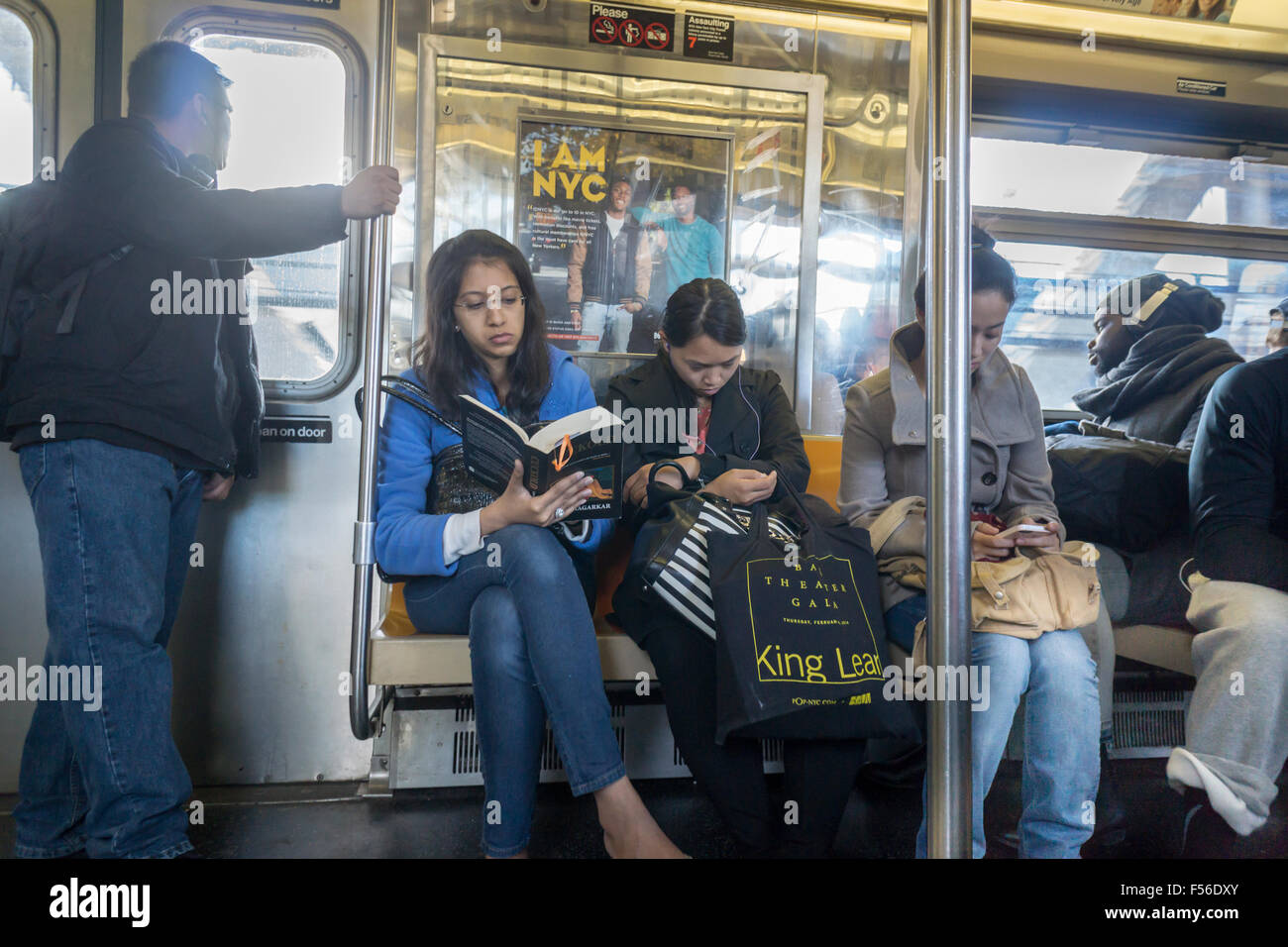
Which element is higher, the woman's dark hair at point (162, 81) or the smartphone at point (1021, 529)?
the woman's dark hair at point (162, 81)

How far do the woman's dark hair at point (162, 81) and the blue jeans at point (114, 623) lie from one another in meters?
0.84

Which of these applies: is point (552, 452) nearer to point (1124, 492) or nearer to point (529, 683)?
point (529, 683)

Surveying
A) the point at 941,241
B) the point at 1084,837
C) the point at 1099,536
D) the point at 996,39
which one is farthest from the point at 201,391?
the point at 996,39

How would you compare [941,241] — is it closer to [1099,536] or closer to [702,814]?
[1099,536]

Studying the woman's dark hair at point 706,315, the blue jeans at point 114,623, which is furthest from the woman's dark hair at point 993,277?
the blue jeans at point 114,623

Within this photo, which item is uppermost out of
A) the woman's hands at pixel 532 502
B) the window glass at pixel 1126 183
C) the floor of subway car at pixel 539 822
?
the window glass at pixel 1126 183

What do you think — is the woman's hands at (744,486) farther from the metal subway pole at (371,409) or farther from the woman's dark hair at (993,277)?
the metal subway pole at (371,409)

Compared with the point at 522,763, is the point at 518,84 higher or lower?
higher

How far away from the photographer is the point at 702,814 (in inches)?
103

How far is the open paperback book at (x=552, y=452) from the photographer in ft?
6.21
